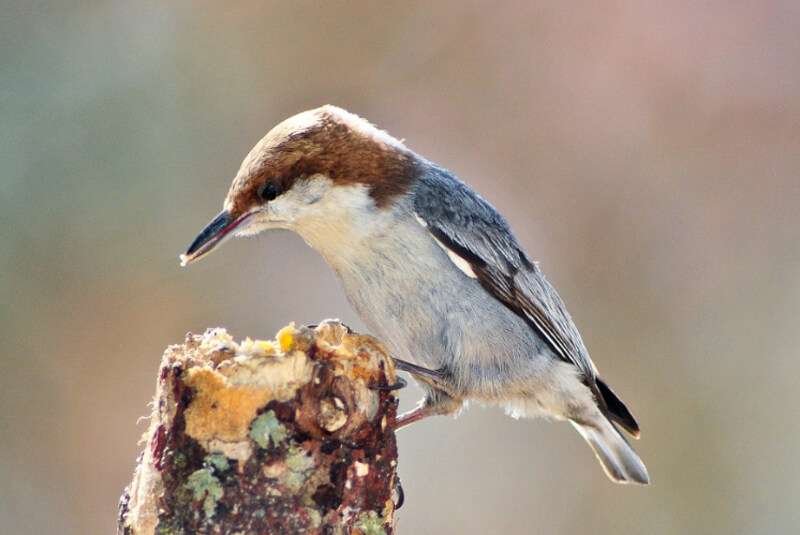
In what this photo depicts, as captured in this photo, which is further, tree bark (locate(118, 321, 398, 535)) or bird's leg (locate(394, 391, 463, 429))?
bird's leg (locate(394, 391, 463, 429))

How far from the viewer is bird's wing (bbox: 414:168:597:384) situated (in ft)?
13.1

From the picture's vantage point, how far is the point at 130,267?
681 cm

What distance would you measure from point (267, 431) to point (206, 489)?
0.21m

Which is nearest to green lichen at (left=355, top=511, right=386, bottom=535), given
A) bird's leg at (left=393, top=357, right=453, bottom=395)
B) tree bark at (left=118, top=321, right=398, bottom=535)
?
tree bark at (left=118, top=321, right=398, bottom=535)

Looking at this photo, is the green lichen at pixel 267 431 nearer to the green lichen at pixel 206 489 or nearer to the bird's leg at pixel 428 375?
the green lichen at pixel 206 489

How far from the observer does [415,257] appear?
3.83m

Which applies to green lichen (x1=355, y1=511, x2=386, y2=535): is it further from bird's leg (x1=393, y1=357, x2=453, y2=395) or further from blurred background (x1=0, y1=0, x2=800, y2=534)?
blurred background (x1=0, y1=0, x2=800, y2=534)

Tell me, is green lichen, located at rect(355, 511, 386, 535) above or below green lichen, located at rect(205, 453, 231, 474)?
below

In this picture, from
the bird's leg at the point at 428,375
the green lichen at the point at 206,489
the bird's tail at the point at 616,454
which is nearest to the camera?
the green lichen at the point at 206,489

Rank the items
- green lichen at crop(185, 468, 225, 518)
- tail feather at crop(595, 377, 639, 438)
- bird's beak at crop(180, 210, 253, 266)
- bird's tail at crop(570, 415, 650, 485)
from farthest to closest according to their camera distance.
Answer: bird's tail at crop(570, 415, 650, 485), tail feather at crop(595, 377, 639, 438), bird's beak at crop(180, 210, 253, 266), green lichen at crop(185, 468, 225, 518)

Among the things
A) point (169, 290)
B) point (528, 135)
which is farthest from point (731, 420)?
point (169, 290)

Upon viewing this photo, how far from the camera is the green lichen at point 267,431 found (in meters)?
2.58

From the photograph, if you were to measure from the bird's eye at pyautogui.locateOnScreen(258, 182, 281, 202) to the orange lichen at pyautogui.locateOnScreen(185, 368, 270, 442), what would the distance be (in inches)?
44.8

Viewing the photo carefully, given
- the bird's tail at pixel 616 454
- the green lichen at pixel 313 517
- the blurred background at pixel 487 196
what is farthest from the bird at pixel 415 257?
the blurred background at pixel 487 196
